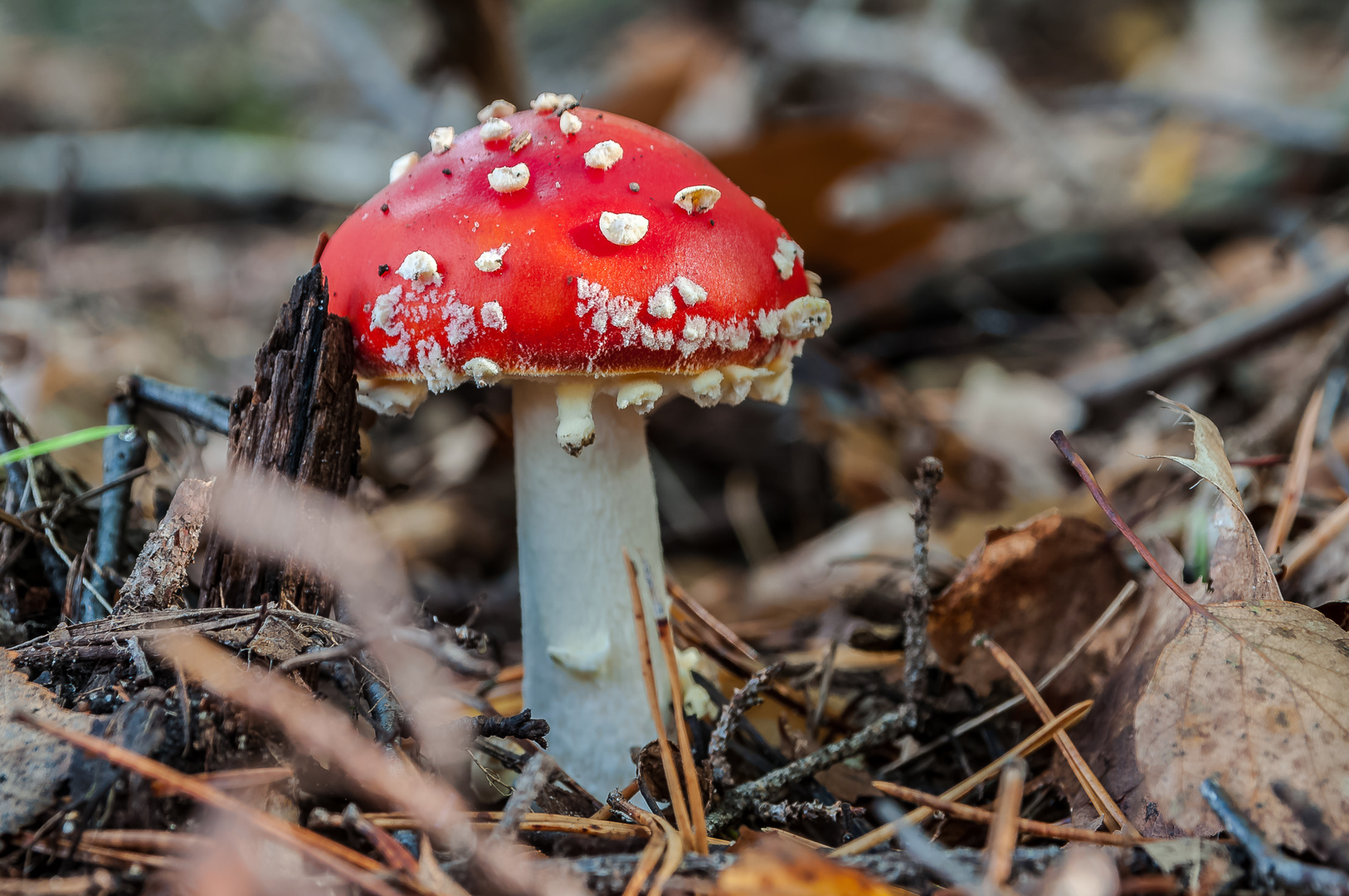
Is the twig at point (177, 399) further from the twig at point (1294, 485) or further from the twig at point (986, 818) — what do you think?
the twig at point (1294, 485)

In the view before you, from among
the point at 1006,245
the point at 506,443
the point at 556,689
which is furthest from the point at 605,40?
the point at 556,689

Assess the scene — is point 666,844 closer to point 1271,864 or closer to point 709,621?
point 1271,864

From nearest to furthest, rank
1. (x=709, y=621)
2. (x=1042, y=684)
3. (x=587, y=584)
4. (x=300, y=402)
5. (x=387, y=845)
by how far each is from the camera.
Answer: (x=387, y=845)
(x=300, y=402)
(x=1042, y=684)
(x=587, y=584)
(x=709, y=621)

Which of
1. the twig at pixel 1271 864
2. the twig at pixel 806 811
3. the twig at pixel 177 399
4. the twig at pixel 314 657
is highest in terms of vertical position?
the twig at pixel 177 399

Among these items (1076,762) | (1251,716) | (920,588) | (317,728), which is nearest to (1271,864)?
(1251,716)

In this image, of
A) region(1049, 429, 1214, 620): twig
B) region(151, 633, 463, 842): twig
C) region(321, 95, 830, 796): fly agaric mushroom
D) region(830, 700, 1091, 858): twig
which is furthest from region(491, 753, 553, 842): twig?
region(1049, 429, 1214, 620): twig

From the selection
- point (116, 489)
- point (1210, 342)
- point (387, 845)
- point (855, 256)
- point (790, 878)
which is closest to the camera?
point (790, 878)

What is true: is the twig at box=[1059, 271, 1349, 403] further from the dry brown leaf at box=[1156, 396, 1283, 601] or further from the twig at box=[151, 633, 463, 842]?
the twig at box=[151, 633, 463, 842]

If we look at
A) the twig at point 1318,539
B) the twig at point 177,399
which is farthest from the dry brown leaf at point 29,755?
the twig at point 1318,539
